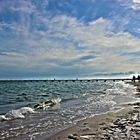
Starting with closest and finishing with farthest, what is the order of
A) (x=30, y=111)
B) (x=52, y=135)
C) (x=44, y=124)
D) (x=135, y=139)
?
(x=135, y=139) < (x=52, y=135) < (x=44, y=124) < (x=30, y=111)

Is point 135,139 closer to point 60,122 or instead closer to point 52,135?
point 52,135

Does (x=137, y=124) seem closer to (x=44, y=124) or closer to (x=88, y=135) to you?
(x=88, y=135)

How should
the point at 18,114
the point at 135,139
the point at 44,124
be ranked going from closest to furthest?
the point at 135,139 → the point at 44,124 → the point at 18,114

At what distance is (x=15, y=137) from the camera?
10938 mm

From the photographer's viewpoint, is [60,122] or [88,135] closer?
[88,135]

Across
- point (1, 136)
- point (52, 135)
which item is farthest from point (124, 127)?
point (1, 136)

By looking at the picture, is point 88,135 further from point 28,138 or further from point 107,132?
point 28,138

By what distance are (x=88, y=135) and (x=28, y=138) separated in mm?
2420

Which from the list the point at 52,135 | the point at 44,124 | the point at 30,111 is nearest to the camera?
the point at 52,135

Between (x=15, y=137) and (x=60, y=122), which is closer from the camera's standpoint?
(x=15, y=137)

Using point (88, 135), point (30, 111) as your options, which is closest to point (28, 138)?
point (88, 135)

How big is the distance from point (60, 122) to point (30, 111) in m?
5.75

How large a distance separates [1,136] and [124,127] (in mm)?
5321

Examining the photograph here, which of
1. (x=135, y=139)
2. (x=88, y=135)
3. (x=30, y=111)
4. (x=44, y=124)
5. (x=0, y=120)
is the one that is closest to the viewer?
(x=135, y=139)
